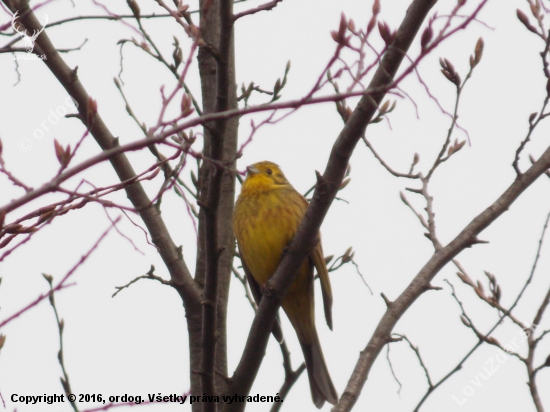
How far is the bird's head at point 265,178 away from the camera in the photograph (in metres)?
6.08

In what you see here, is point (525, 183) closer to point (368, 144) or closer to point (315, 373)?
point (368, 144)

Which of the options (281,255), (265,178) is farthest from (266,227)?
(265,178)

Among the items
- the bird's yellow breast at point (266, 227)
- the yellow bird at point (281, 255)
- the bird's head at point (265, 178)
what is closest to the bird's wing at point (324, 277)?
the yellow bird at point (281, 255)

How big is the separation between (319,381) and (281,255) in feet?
3.15

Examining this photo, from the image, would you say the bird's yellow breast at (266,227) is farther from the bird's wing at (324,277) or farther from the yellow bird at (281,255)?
the bird's wing at (324,277)

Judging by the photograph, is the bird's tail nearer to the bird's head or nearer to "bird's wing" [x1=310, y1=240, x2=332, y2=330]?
"bird's wing" [x1=310, y1=240, x2=332, y2=330]

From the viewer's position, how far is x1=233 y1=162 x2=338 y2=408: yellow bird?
17.6 ft

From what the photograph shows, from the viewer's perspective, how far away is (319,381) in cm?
535

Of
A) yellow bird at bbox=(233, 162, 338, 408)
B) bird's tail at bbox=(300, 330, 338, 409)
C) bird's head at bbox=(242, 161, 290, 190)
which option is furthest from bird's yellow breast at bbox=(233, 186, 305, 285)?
bird's tail at bbox=(300, 330, 338, 409)

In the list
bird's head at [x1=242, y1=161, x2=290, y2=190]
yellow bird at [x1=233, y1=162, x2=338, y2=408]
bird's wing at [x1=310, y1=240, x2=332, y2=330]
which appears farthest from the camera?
bird's head at [x1=242, y1=161, x2=290, y2=190]

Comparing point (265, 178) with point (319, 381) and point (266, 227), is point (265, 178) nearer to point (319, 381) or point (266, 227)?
point (266, 227)

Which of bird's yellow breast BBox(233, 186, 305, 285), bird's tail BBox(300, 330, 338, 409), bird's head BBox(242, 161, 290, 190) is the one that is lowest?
bird's tail BBox(300, 330, 338, 409)

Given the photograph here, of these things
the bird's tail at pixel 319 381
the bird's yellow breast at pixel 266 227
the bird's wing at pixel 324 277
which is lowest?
the bird's tail at pixel 319 381

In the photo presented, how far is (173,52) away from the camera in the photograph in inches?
189
